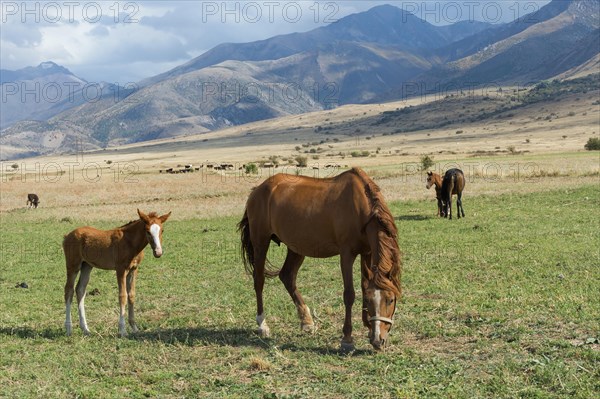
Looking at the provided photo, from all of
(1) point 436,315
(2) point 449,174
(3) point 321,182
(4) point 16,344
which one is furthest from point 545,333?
(2) point 449,174

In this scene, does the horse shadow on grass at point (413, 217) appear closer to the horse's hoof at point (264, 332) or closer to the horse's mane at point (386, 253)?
the horse's hoof at point (264, 332)

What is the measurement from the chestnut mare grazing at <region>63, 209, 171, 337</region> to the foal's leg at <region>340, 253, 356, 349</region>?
3.91 metres

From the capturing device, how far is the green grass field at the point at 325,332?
27.4 feet

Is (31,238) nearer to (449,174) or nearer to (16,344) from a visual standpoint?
(16,344)

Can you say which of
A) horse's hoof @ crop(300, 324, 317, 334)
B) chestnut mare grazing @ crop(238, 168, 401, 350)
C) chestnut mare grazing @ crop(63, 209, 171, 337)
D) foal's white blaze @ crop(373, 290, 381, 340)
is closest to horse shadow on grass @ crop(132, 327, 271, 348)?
chestnut mare grazing @ crop(238, 168, 401, 350)

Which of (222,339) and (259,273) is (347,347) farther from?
(259,273)

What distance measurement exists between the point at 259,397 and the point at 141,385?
2062 millimetres

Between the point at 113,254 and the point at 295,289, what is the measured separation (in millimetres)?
4038

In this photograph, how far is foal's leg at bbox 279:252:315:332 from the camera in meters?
11.2

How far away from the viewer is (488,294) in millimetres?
12828

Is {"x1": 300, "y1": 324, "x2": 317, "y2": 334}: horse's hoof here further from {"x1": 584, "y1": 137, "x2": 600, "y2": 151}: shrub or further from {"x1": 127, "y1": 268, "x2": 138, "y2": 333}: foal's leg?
{"x1": 584, "y1": 137, "x2": 600, "y2": 151}: shrub

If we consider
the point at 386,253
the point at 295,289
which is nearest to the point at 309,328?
the point at 295,289

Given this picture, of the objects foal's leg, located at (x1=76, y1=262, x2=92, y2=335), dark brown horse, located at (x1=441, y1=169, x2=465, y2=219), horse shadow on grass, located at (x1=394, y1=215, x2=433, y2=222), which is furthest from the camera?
horse shadow on grass, located at (x1=394, y1=215, x2=433, y2=222)

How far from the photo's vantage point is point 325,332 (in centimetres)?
1111
